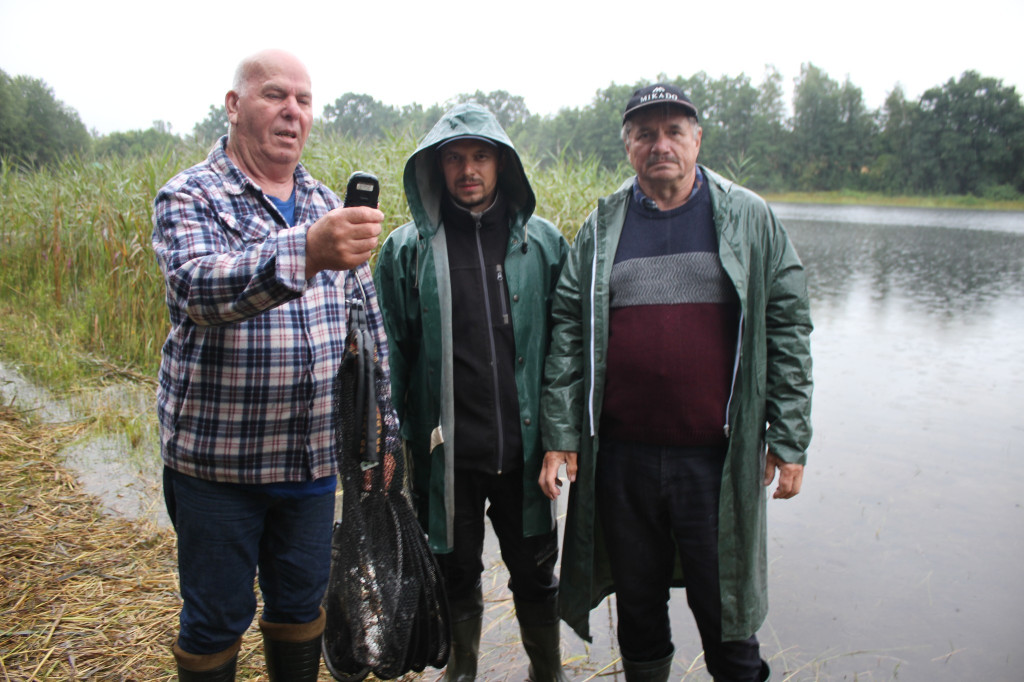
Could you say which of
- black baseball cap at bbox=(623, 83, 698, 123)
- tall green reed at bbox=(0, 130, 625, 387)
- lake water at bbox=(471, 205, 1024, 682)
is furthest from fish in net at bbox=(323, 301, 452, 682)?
tall green reed at bbox=(0, 130, 625, 387)

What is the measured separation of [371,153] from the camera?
688 centimetres

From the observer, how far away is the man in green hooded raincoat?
2.29 m

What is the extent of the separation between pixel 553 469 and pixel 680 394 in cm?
49

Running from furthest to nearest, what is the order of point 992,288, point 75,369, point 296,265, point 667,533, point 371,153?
point 992,288 < point 371,153 < point 75,369 < point 667,533 < point 296,265

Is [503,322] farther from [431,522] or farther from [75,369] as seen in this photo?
[75,369]

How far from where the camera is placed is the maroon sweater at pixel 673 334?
2.04 meters

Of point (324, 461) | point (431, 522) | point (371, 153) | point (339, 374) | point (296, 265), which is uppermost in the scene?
point (371, 153)

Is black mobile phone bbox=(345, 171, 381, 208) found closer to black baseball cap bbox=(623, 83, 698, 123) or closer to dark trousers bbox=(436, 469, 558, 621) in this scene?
black baseball cap bbox=(623, 83, 698, 123)

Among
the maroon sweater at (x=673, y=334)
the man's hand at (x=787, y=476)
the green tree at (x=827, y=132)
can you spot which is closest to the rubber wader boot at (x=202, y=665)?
the maroon sweater at (x=673, y=334)

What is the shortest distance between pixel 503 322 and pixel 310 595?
1.05m

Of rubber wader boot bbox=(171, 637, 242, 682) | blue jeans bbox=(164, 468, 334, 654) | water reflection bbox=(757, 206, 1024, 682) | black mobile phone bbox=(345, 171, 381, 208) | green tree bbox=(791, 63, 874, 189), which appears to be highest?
green tree bbox=(791, 63, 874, 189)

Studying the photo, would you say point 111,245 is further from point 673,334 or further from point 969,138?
point 969,138

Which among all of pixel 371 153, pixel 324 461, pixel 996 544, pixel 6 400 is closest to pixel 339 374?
pixel 324 461

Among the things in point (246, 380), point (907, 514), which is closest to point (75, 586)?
point (246, 380)
